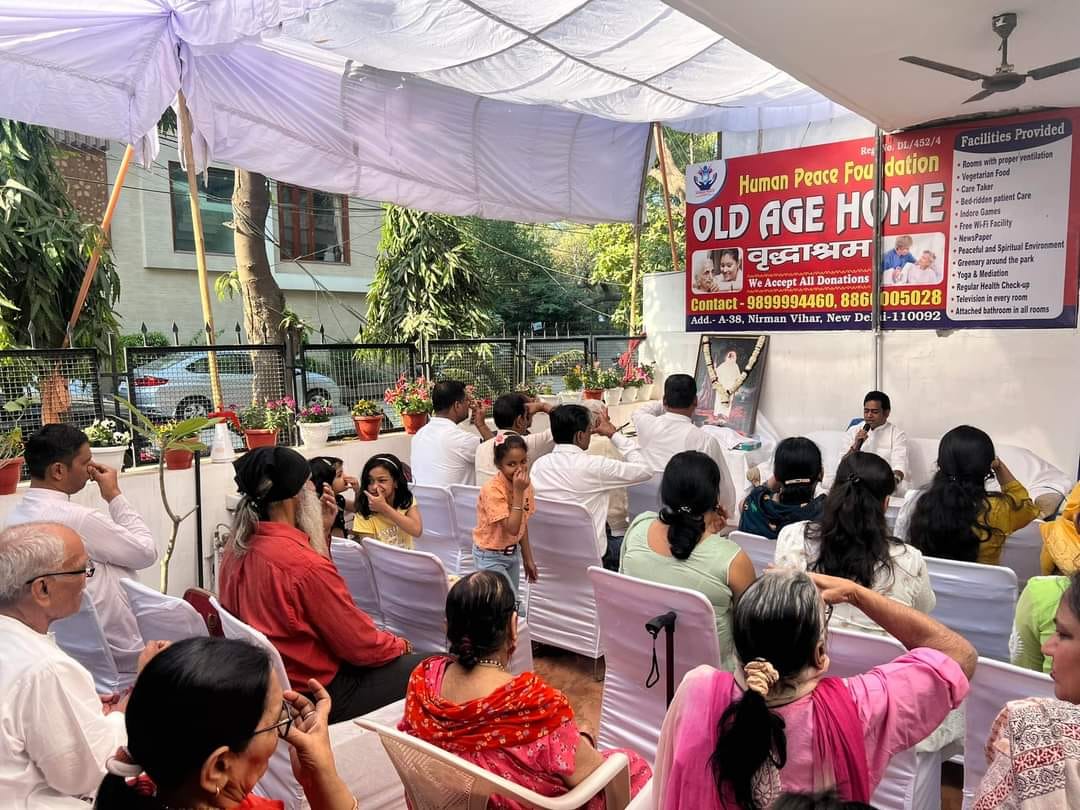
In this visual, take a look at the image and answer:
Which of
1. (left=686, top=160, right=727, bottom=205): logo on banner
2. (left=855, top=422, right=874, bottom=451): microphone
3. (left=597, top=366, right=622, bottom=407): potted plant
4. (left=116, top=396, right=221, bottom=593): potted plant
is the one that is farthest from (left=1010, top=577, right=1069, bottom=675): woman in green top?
(left=686, top=160, right=727, bottom=205): logo on banner

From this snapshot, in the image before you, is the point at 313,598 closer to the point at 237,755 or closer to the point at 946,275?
the point at 237,755

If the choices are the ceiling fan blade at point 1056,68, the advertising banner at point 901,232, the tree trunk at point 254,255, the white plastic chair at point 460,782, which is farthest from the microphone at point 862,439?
the tree trunk at point 254,255

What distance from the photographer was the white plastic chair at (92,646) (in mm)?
2535

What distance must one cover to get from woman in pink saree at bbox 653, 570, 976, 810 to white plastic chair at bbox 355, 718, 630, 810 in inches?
5.6

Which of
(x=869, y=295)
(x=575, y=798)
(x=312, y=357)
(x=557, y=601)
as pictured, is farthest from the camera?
(x=869, y=295)

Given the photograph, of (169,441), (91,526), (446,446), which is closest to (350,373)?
(446,446)

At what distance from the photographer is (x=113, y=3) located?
362cm

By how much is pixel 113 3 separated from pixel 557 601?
142 inches

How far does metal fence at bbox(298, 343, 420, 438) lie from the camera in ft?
17.4

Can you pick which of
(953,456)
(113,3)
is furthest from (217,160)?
(953,456)

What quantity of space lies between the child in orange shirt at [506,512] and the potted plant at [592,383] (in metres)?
3.82

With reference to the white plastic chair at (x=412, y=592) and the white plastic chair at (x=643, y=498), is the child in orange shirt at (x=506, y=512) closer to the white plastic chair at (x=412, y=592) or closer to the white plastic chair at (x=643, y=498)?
the white plastic chair at (x=412, y=592)

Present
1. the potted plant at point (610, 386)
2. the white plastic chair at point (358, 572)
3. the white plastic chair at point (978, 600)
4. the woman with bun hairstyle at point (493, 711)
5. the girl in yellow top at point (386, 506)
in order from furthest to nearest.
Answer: the potted plant at point (610, 386) < the girl in yellow top at point (386, 506) < the white plastic chair at point (358, 572) < the white plastic chair at point (978, 600) < the woman with bun hairstyle at point (493, 711)

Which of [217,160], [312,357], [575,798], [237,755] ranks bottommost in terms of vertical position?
[575,798]
